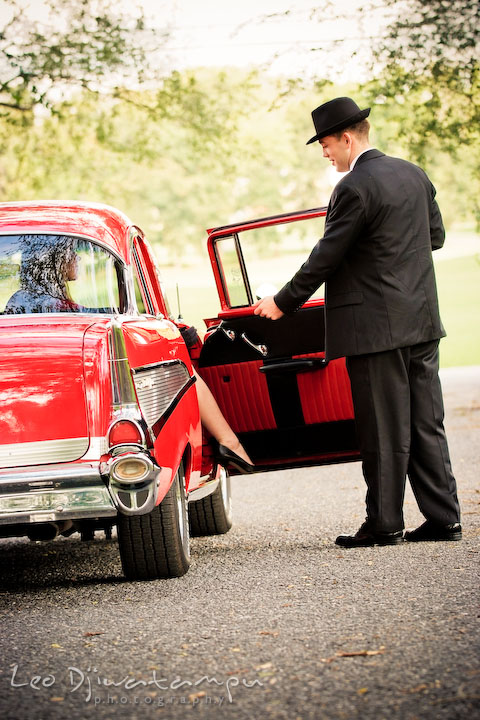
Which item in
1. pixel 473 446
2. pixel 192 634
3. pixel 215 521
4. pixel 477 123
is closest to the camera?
pixel 192 634

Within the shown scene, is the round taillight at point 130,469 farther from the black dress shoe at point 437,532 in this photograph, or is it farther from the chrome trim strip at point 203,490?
the black dress shoe at point 437,532

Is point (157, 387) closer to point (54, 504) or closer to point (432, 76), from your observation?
point (54, 504)

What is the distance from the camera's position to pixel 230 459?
6.53 m

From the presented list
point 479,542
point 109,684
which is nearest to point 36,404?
point 109,684

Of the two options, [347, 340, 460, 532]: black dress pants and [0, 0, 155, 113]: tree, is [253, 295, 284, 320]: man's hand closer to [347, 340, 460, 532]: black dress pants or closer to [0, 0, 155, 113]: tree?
[347, 340, 460, 532]: black dress pants

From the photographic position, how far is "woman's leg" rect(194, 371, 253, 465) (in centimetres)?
652

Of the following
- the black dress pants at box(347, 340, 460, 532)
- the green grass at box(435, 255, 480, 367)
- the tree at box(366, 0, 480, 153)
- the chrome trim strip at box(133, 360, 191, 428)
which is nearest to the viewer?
the chrome trim strip at box(133, 360, 191, 428)

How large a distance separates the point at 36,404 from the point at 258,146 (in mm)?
20963

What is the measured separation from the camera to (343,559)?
585cm

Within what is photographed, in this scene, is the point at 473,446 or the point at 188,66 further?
the point at 188,66

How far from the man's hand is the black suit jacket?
0.61ft

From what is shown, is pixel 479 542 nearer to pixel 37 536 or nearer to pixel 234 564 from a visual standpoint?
pixel 234 564

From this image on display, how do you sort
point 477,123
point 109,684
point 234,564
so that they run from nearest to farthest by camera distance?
point 109,684 < point 234,564 < point 477,123

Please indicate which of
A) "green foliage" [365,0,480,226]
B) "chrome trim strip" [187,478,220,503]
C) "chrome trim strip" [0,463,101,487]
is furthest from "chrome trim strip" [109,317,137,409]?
"green foliage" [365,0,480,226]
